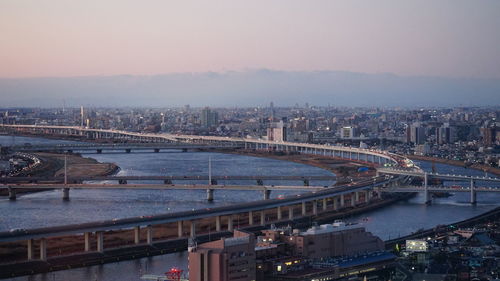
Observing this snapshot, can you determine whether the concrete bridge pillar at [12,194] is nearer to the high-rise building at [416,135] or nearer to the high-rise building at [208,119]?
the high-rise building at [416,135]

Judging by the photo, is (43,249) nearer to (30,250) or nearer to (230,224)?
(30,250)

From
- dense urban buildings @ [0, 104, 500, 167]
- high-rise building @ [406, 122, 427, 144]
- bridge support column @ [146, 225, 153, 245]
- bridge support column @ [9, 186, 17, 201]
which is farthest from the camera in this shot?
high-rise building @ [406, 122, 427, 144]

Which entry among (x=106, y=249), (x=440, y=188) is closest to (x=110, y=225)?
(x=106, y=249)

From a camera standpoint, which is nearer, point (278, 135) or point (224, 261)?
point (224, 261)

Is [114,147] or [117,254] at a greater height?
[114,147]

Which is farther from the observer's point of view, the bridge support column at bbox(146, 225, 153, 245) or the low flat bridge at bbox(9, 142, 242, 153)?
the low flat bridge at bbox(9, 142, 242, 153)

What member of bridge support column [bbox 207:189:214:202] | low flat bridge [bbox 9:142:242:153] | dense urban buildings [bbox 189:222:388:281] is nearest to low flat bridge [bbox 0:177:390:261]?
bridge support column [bbox 207:189:214:202]

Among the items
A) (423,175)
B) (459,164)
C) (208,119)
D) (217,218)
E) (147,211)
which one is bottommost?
(459,164)

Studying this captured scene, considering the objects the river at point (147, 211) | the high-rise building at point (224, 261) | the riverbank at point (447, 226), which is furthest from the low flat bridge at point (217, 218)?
the high-rise building at point (224, 261)

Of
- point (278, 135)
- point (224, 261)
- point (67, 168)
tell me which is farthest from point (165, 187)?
point (278, 135)

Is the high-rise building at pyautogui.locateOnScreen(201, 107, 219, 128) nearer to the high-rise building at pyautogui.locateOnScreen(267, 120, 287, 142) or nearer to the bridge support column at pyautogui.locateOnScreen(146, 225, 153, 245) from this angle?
the high-rise building at pyautogui.locateOnScreen(267, 120, 287, 142)
